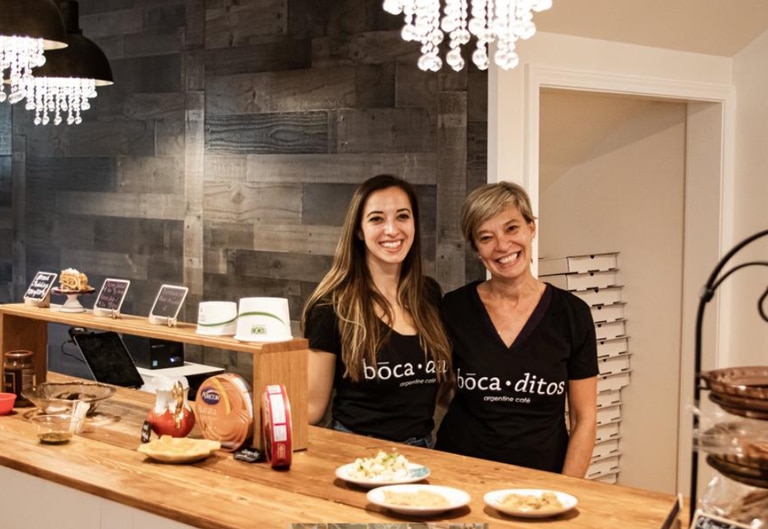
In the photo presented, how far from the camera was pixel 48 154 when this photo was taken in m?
6.05

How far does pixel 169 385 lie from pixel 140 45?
3068 millimetres

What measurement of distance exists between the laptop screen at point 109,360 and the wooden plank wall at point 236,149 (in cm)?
67

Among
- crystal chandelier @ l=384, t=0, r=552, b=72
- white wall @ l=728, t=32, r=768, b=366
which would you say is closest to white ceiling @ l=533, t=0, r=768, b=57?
white wall @ l=728, t=32, r=768, b=366

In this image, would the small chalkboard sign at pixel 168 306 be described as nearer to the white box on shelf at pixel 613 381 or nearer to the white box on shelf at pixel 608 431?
the white box on shelf at pixel 613 381

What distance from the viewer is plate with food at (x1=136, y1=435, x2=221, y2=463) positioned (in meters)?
2.62

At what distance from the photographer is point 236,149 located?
4.94 meters

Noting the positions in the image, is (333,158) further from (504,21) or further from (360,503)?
(360,503)

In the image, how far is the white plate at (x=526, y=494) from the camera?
214 centimetres

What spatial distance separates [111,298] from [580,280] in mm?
2527

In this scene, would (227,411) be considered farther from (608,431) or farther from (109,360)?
(608,431)

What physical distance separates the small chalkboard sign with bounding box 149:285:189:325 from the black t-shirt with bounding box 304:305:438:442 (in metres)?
0.39

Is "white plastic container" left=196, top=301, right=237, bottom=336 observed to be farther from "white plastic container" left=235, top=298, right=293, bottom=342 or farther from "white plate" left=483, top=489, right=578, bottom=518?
"white plate" left=483, top=489, right=578, bottom=518

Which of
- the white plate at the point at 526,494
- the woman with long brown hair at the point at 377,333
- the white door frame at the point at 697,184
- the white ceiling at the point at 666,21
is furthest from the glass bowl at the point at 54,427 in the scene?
the white ceiling at the point at 666,21

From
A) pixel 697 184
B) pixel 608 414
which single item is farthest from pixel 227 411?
pixel 608 414
